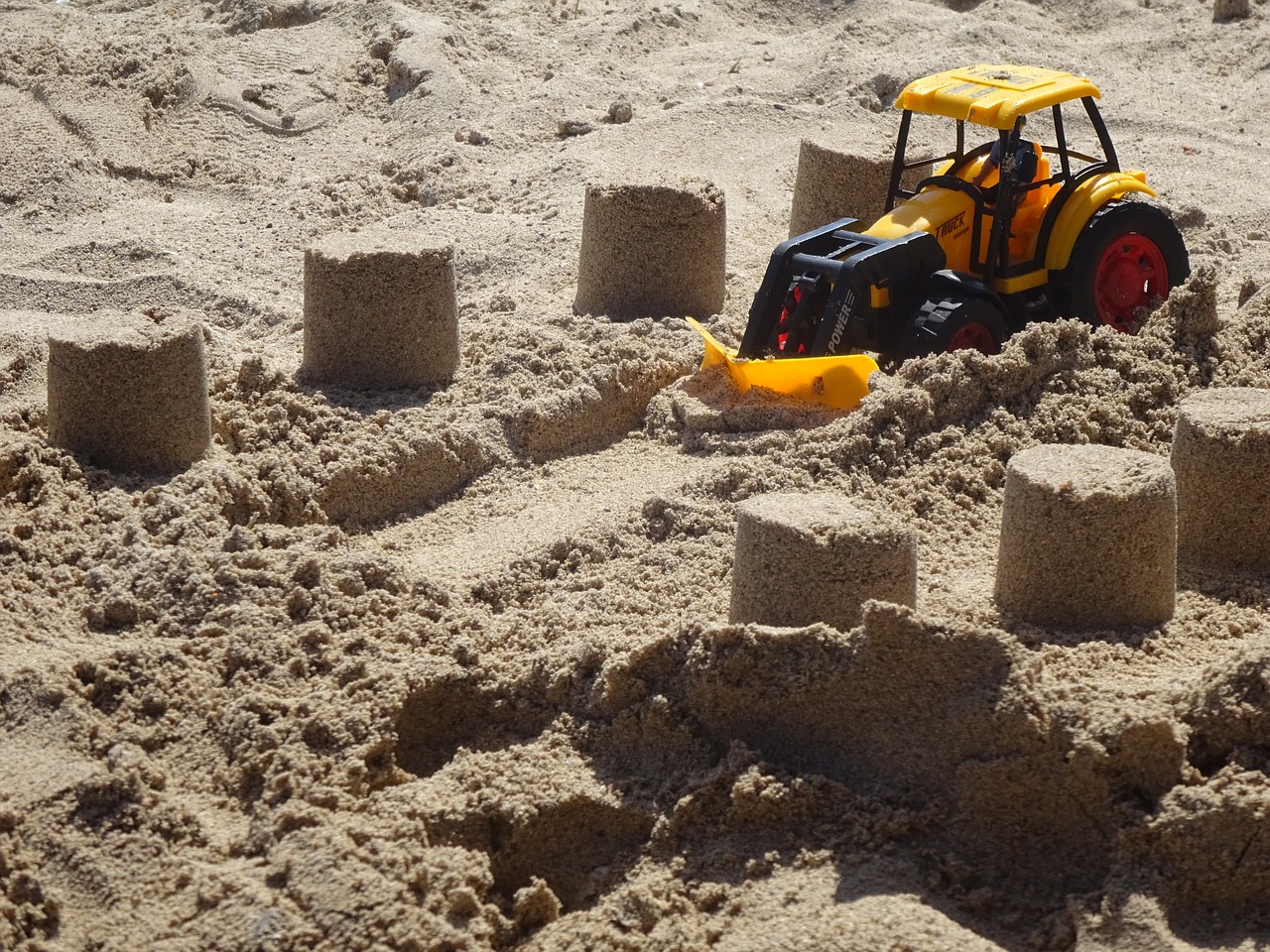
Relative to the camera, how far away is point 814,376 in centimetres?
605

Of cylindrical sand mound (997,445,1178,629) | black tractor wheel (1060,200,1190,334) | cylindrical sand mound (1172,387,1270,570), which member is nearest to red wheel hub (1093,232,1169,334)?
black tractor wheel (1060,200,1190,334)

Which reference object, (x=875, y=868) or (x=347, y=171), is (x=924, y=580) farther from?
(x=347, y=171)

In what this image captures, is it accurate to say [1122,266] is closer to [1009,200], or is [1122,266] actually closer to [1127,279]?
[1127,279]

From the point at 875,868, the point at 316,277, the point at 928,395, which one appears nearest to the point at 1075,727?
the point at 875,868

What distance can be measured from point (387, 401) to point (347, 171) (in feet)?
10.4

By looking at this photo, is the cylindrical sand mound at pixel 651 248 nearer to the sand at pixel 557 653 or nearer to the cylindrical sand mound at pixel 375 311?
the sand at pixel 557 653

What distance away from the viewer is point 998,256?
21.1ft

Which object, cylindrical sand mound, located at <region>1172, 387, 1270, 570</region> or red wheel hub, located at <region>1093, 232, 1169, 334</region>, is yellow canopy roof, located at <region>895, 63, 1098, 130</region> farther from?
cylindrical sand mound, located at <region>1172, 387, 1270, 570</region>

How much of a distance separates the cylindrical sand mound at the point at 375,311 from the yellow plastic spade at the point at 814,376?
1144 mm

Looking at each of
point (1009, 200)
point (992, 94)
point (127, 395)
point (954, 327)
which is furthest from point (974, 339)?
point (127, 395)

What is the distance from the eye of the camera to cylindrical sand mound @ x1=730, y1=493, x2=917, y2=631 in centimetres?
434

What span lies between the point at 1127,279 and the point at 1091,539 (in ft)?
8.18

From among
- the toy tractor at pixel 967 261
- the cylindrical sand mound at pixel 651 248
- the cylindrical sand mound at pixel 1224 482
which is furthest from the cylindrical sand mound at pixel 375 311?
the cylindrical sand mound at pixel 1224 482

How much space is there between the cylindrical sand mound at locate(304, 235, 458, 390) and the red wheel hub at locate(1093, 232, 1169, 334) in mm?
2638
